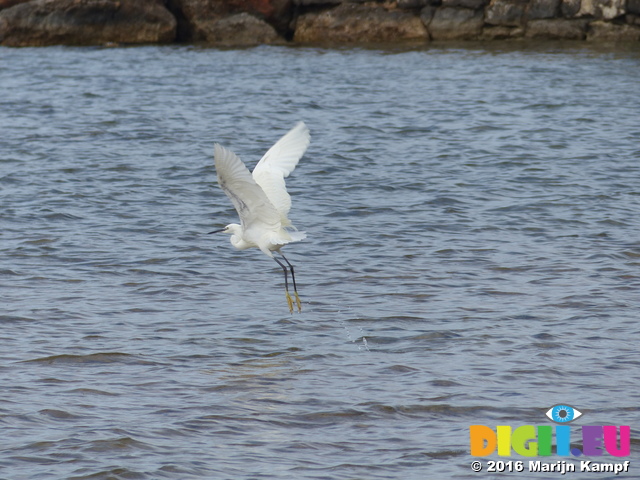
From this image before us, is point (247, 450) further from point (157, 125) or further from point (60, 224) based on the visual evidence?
point (157, 125)

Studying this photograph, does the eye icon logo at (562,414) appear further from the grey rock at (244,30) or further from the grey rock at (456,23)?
the grey rock at (244,30)

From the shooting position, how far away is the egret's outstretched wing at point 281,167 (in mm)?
8180

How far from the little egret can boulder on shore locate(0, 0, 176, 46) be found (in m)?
21.0

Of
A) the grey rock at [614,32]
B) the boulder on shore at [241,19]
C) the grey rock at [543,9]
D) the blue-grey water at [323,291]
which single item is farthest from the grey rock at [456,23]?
the blue-grey water at [323,291]

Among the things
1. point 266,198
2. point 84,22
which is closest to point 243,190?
point 266,198

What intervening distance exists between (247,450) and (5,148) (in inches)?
425

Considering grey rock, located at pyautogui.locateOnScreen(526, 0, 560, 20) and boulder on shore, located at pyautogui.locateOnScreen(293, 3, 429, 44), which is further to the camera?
boulder on shore, located at pyautogui.locateOnScreen(293, 3, 429, 44)

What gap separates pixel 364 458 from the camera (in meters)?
5.49

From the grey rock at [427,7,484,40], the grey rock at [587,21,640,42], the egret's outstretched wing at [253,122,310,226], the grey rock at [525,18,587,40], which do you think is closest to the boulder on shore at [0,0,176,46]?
the grey rock at [427,7,484,40]

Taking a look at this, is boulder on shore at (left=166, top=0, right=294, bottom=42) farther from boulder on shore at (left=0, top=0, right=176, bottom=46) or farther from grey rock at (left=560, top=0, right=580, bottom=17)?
grey rock at (left=560, top=0, right=580, bottom=17)

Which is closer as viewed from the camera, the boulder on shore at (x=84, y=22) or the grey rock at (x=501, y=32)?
the grey rock at (x=501, y=32)

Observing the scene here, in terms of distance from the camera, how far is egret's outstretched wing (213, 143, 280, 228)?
6.94 meters

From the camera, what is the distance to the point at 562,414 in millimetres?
5961

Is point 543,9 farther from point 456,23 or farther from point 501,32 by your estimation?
point 456,23
